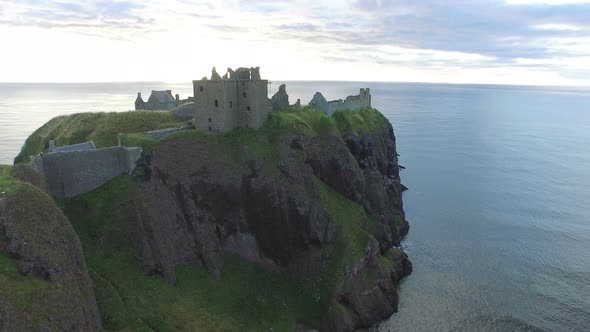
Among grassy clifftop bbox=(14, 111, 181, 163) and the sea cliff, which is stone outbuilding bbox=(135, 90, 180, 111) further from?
grassy clifftop bbox=(14, 111, 181, 163)

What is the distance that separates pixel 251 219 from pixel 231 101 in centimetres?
1946

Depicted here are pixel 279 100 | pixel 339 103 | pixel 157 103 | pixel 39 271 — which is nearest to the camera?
pixel 39 271

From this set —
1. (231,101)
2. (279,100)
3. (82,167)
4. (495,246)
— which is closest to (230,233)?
(231,101)

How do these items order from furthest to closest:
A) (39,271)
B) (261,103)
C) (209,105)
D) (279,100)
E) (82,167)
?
(279,100) < (261,103) < (209,105) < (82,167) < (39,271)

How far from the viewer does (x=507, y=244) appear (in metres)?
88.1

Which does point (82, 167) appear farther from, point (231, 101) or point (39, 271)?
point (231, 101)

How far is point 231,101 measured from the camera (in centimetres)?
6888

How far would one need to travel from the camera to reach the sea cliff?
51.7 meters

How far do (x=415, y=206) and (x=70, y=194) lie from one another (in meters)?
84.5

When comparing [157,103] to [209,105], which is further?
[157,103]

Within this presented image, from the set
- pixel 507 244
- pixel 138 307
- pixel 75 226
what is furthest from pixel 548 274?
pixel 75 226

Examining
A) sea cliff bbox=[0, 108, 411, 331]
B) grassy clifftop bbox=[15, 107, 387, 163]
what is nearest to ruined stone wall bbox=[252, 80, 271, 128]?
grassy clifftop bbox=[15, 107, 387, 163]

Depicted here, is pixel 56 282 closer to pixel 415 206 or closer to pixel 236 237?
pixel 236 237

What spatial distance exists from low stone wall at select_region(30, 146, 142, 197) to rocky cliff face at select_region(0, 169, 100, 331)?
1305cm
